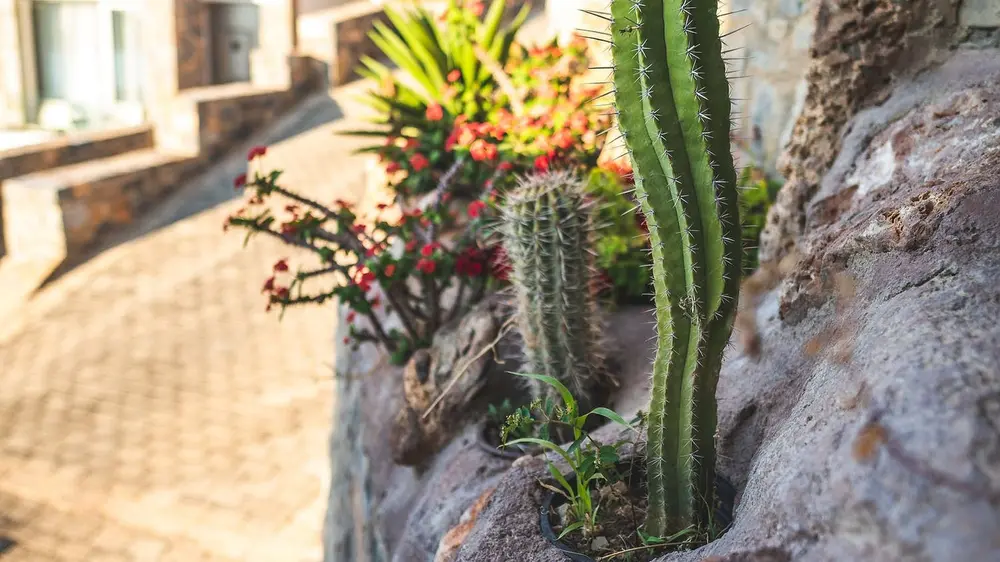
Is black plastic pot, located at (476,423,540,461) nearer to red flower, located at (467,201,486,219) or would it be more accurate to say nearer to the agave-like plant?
red flower, located at (467,201,486,219)

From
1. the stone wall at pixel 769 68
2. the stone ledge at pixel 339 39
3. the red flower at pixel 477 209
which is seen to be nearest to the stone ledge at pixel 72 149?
the stone ledge at pixel 339 39

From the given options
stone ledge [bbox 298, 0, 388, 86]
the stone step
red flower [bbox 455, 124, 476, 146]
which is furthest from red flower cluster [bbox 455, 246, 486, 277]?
stone ledge [bbox 298, 0, 388, 86]

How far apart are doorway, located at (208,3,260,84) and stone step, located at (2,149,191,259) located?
3.12 m

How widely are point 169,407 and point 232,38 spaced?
6.84 metres

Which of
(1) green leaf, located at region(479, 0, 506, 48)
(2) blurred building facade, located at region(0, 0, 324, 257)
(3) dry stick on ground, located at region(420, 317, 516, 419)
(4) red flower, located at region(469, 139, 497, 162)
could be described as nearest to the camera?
(3) dry stick on ground, located at region(420, 317, 516, 419)

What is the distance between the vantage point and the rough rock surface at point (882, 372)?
95 cm

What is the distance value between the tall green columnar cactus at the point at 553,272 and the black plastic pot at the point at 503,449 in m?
0.23

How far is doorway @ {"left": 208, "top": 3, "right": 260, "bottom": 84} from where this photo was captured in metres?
11.2

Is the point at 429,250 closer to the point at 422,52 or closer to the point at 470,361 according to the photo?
the point at 470,361

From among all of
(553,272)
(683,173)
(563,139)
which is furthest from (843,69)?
(563,139)

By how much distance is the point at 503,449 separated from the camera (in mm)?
2477

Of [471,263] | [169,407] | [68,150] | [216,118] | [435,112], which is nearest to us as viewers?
[471,263]

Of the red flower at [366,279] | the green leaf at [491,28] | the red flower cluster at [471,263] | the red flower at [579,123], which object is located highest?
the green leaf at [491,28]

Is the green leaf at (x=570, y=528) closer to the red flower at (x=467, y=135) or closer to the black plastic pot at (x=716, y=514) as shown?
the black plastic pot at (x=716, y=514)
